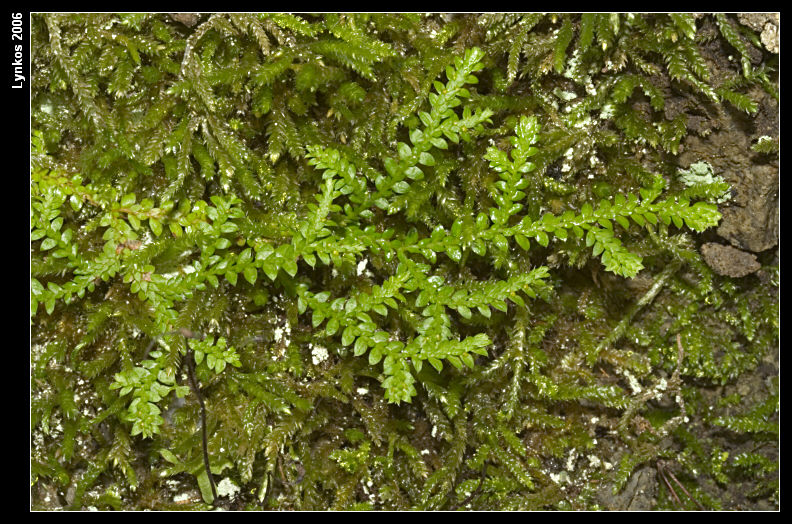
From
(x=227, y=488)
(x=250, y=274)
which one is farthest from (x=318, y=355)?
(x=227, y=488)

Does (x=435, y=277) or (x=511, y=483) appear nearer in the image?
(x=435, y=277)

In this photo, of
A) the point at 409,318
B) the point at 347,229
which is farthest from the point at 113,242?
the point at 409,318

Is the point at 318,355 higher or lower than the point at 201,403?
higher

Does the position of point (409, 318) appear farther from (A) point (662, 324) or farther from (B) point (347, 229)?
(A) point (662, 324)

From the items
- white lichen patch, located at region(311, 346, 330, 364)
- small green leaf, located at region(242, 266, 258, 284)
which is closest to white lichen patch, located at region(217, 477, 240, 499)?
white lichen patch, located at region(311, 346, 330, 364)

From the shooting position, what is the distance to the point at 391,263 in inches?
108

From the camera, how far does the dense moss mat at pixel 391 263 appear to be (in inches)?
102

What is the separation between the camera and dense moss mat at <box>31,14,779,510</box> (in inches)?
102

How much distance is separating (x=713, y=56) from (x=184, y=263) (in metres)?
2.42

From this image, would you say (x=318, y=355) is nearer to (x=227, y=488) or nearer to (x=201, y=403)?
(x=201, y=403)

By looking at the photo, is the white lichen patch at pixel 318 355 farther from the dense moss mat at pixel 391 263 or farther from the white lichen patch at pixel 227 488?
the white lichen patch at pixel 227 488

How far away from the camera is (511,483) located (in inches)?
110

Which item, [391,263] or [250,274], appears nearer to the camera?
[250,274]

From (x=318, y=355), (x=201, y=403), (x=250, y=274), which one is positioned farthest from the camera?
(x=318, y=355)
